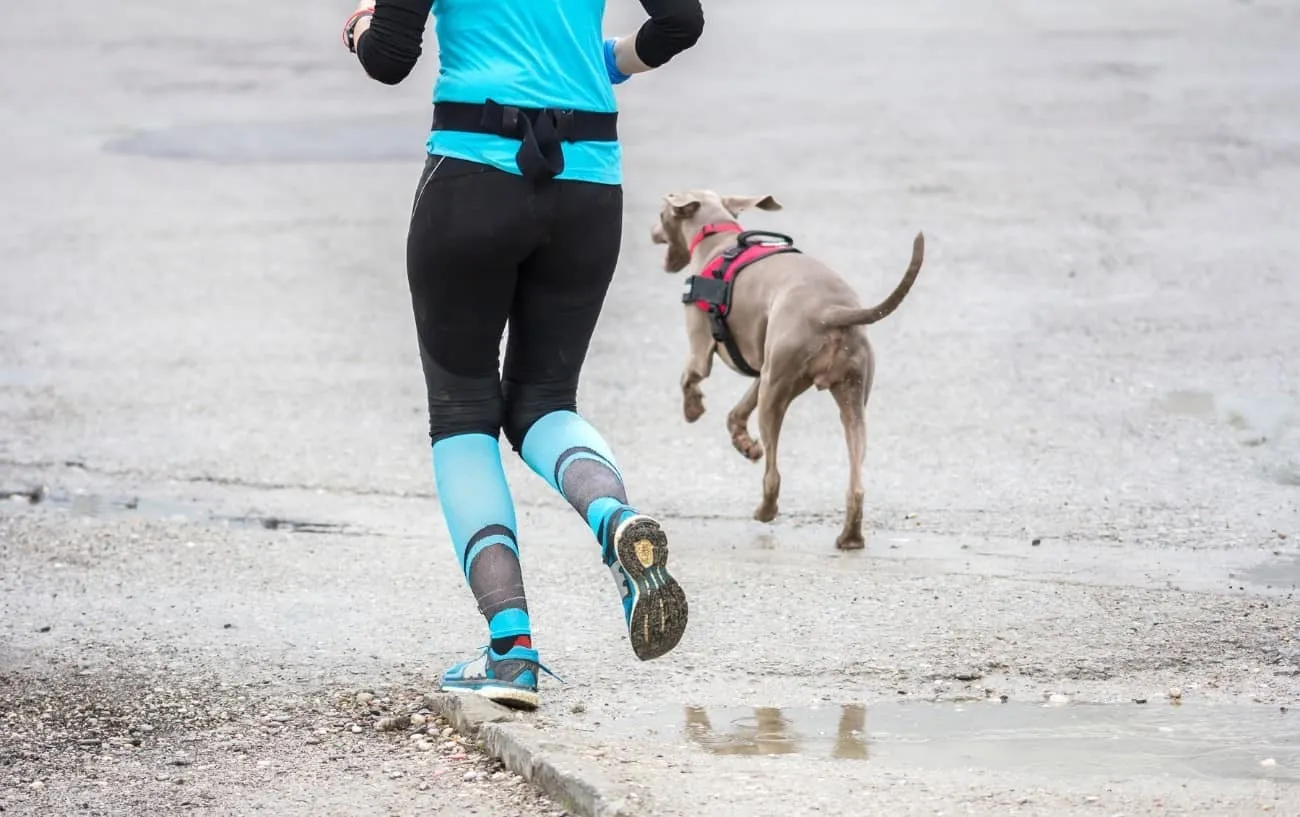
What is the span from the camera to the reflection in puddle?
4.07 m

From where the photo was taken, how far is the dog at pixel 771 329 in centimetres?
662

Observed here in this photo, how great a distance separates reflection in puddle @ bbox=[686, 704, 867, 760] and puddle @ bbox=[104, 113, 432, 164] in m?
9.97

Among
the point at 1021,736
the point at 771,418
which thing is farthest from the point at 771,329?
the point at 1021,736

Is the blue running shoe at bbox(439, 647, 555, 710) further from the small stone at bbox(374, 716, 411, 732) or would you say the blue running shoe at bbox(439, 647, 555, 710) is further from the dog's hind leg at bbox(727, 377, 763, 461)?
the dog's hind leg at bbox(727, 377, 763, 461)

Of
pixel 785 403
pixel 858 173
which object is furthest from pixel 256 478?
pixel 858 173

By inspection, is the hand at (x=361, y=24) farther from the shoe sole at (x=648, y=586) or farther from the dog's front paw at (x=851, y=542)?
the dog's front paw at (x=851, y=542)

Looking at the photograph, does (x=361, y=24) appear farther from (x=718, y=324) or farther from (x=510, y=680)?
(x=718, y=324)

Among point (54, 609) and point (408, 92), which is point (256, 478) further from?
point (408, 92)

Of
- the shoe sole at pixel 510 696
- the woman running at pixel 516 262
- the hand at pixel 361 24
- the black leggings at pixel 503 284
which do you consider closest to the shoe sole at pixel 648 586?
the woman running at pixel 516 262

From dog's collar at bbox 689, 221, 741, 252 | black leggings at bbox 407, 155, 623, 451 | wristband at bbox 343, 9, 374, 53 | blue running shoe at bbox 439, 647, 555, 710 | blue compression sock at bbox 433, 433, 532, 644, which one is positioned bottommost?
blue running shoe at bbox 439, 647, 555, 710

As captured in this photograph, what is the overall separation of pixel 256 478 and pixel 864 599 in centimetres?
294

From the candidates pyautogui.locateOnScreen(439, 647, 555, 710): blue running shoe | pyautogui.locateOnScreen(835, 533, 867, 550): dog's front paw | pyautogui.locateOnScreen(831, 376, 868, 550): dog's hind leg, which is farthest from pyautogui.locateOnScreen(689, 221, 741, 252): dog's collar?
pyautogui.locateOnScreen(439, 647, 555, 710): blue running shoe

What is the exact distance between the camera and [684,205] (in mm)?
7773

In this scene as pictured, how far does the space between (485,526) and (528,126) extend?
3.04 feet
